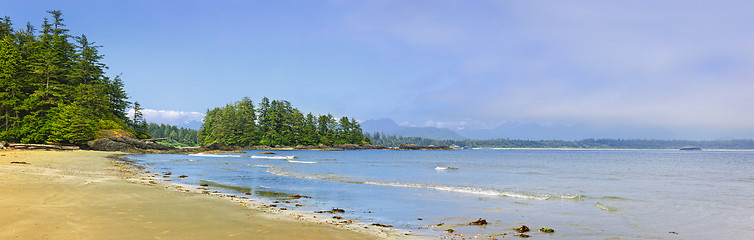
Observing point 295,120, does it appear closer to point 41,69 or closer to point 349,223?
point 41,69

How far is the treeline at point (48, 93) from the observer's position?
59625mm

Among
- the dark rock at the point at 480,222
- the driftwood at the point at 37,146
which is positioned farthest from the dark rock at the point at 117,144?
the dark rock at the point at 480,222

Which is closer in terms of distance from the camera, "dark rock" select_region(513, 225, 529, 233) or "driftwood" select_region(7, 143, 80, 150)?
"dark rock" select_region(513, 225, 529, 233)

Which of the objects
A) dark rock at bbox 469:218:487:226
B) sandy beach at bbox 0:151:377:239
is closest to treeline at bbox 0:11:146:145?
sandy beach at bbox 0:151:377:239

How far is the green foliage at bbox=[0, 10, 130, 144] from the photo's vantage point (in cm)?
5959

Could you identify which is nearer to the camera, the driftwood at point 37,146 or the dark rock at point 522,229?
the dark rock at point 522,229

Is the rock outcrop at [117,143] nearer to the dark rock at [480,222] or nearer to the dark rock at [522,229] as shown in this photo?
the dark rock at [480,222]

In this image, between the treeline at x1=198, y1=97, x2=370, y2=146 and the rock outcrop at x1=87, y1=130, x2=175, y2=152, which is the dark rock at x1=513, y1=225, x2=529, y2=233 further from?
the treeline at x1=198, y1=97, x2=370, y2=146

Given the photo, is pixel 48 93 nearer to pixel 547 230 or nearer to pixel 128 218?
pixel 128 218

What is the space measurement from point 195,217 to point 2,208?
497 centimetres

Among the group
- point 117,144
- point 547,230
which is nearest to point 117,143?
point 117,144

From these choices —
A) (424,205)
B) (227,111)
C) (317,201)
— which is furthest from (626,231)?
(227,111)

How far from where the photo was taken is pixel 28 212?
10195mm

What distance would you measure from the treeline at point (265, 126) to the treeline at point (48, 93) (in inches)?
2706
